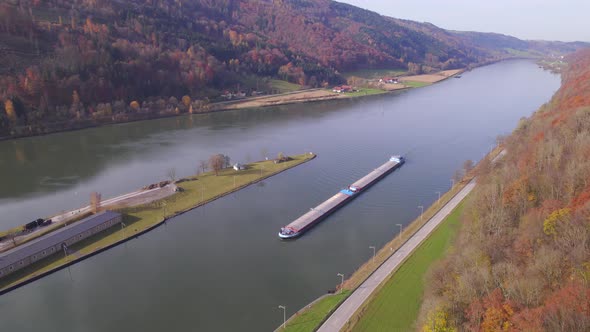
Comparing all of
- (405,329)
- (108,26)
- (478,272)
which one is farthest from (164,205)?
(108,26)

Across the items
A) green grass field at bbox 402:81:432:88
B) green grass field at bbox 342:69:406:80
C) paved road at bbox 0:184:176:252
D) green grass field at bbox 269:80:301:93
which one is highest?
green grass field at bbox 342:69:406:80

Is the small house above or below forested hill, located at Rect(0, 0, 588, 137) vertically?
below

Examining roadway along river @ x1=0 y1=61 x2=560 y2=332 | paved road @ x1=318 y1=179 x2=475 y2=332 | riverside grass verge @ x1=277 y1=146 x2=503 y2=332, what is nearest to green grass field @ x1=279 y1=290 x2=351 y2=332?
riverside grass verge @ x1=277 y1=146 x2=503 y2=332

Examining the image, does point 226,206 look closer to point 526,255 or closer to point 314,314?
point 314,314

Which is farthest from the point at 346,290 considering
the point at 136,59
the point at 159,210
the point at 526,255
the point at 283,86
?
the point at 283,86

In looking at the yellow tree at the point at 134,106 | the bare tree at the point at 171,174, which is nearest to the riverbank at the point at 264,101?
the yellow tree at the point at 134,106

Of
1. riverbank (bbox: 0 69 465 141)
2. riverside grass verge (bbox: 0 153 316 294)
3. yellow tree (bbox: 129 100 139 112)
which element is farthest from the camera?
yellow tree (bbox: 129 100 139 112)

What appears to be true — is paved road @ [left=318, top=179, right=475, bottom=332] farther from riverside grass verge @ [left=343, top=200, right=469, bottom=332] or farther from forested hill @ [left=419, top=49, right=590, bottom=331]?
forested hill @ [left=419, top=49, right=590, bottom=331]
